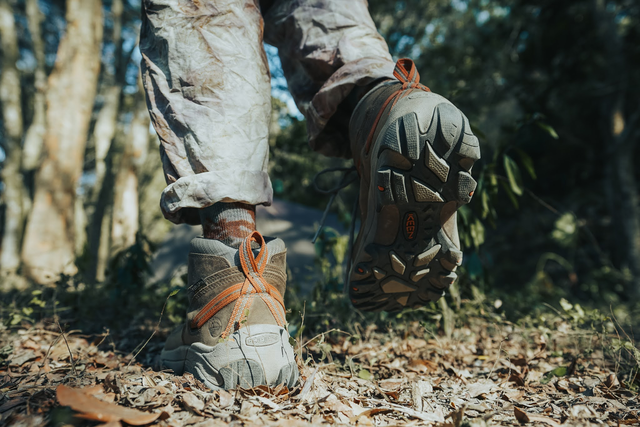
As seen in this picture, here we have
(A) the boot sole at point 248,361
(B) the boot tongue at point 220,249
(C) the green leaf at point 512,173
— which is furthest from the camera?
(C) the green leaf at point 512,173

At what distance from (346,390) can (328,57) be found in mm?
1232

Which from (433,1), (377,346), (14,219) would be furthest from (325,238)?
(433,1)

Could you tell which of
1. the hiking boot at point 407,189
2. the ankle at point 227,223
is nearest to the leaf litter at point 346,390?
the hiking boot at point 407,189

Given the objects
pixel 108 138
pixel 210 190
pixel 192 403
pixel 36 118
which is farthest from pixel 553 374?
pixel 36 118

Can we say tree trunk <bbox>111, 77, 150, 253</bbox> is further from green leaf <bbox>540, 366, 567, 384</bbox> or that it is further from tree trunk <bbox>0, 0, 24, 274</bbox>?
green leaf <bbox>540, 366, 567, 384</bbox>

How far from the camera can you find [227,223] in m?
1.37

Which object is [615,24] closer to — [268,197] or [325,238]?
[325,238]

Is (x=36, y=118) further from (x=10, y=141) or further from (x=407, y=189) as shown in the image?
(x=407, y=189)

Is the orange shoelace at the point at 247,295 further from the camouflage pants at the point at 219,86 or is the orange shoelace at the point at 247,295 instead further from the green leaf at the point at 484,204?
the green leaf at the point at 484,204

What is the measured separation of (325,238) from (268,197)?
3.87 ft

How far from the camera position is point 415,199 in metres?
1.32

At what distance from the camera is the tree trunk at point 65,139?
4.61 metres

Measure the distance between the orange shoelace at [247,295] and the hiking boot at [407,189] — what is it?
35 cm

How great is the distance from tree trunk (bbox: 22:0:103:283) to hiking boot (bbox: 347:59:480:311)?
13.9 feet
